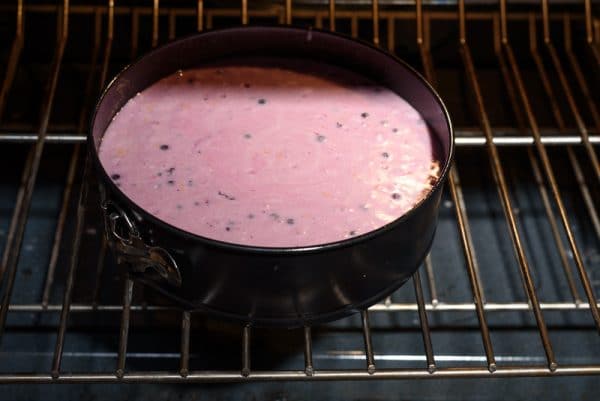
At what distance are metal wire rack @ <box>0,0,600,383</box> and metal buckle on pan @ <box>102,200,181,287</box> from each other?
0.22ft

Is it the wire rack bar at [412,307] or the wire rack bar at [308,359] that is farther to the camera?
the wire rack bar at [412,307]

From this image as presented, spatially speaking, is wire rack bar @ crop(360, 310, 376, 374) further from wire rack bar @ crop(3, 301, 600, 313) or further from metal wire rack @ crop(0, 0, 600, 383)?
wire rack bar @ crop(3, 301, 600, 313)

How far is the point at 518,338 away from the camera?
82 cm

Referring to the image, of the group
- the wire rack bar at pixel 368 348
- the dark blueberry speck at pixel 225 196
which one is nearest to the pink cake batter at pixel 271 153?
the dark blueberry speck at pixel 225 196

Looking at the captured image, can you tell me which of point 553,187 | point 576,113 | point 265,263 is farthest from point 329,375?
point 576,113

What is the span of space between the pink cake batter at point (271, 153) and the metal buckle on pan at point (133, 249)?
0.12ft

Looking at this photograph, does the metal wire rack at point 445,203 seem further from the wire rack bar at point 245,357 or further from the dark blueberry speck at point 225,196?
the dark blueberry speck at point 225,196

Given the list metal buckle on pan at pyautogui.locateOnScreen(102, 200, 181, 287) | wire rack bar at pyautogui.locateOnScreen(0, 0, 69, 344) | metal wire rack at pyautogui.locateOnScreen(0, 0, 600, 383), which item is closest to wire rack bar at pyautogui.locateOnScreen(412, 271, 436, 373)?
metal wire rack at pyautogui.locateOnScreen(0, 0, 600, 383)

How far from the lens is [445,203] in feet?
3.11

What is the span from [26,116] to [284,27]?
43 cm

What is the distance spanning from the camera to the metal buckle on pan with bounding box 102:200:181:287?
22.8 inches

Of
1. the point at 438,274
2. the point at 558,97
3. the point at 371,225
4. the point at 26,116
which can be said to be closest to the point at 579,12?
the point at 558,97

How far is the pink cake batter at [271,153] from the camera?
63cm

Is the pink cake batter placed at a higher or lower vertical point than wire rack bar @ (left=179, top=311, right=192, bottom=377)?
higher
